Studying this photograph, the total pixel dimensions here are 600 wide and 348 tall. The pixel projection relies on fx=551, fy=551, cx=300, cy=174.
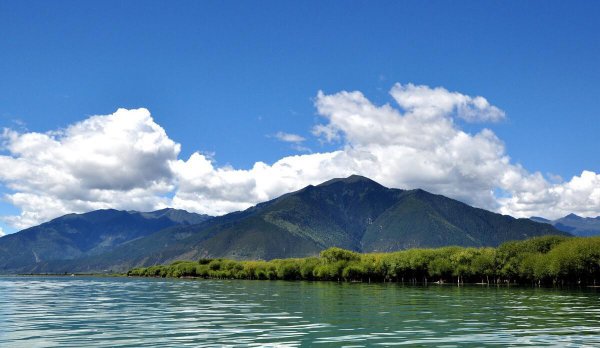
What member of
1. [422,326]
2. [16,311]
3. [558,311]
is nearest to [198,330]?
[422,326]

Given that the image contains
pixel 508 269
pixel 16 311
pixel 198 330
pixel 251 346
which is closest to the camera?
pixel 251 346

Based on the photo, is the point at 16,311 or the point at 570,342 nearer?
the point at 570,342

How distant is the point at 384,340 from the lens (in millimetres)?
41906

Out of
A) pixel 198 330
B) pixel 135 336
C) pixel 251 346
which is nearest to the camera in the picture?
pixel 251 346

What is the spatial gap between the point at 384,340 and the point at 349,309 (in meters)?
32.3

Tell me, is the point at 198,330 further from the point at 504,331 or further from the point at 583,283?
the point at 583,283

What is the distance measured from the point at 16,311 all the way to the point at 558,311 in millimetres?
72639

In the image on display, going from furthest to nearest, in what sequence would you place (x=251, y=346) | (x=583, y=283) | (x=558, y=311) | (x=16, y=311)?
(x=583, y=283), (x=16, y=311), (x=558, y=311), (x=251, y=346)

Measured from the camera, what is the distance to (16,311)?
76.6 meters

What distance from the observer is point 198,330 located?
50594mm

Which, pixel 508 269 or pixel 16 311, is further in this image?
pixel 508 269

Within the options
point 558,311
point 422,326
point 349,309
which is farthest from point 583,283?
point 422,326

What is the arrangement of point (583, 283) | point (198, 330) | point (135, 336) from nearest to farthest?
point (135, 336) < point (198, 330) < point (583, 283)

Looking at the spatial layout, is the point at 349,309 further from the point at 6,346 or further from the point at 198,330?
the point at 6,346
